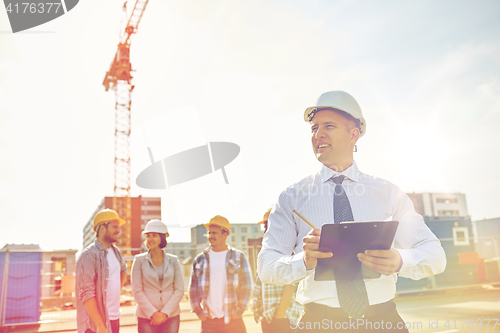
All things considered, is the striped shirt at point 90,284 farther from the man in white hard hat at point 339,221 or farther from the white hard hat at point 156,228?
the man in white hard hat at point 339,221

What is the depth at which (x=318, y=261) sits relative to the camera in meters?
1.65

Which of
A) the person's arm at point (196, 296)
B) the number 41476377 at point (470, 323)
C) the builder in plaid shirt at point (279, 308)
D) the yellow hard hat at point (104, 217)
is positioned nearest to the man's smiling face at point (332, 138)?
the builder in plaid shirt at point (279, 308)

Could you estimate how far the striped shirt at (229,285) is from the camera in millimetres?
4875

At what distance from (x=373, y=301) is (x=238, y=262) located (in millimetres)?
3479

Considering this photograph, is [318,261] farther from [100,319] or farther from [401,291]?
[401,291]

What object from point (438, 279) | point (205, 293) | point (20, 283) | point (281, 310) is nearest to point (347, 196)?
point (281, 310)

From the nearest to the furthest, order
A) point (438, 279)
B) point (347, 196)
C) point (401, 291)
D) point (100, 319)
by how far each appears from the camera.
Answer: point (347, 196), point (100, 319), point (401, 291), point (438, 279)

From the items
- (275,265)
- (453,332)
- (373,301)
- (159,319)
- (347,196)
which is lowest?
(453,332)

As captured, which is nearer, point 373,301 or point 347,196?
point 373,301

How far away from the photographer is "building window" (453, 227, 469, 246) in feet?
54.9

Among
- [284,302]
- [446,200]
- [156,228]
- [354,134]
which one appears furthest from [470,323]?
[446,200]

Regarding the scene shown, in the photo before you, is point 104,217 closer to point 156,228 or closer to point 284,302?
point 156,228

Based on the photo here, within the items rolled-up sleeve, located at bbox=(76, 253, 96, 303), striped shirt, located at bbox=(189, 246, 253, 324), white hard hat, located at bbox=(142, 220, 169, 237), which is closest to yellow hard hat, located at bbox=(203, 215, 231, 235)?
striped shirt, located at bbox=(189, 246, 253, 324)

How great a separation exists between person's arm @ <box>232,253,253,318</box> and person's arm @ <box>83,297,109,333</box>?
5.23 feet
